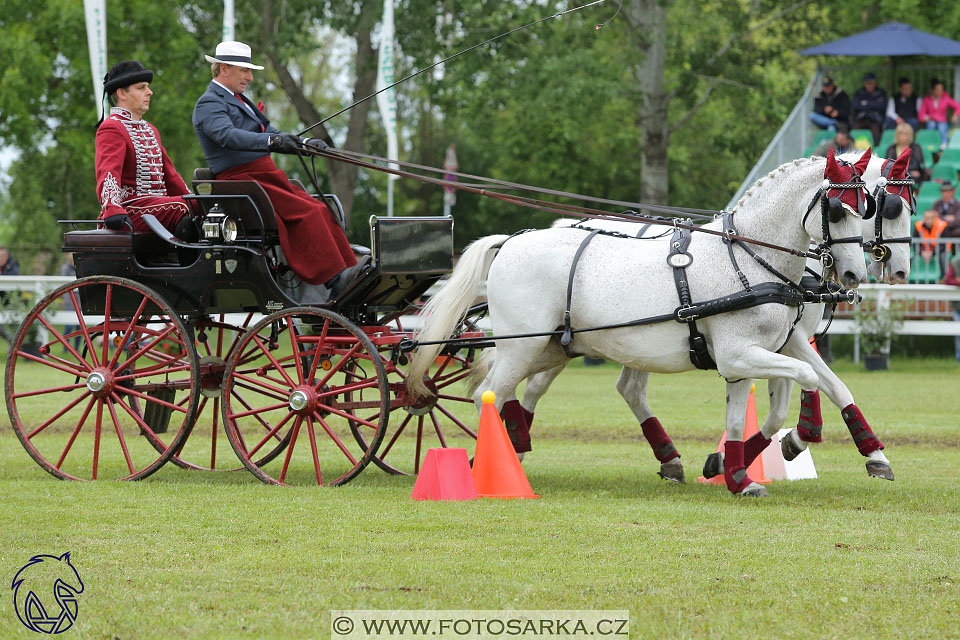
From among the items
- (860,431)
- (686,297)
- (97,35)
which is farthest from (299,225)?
(97,35)

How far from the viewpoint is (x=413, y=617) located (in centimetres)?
470

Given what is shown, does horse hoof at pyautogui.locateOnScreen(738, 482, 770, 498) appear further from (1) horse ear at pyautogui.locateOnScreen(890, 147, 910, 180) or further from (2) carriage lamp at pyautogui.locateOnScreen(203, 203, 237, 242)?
(2) carriage lamp at pyautogui.locateOnScreen(203, 203, 237, 242)

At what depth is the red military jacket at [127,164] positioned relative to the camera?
800cm

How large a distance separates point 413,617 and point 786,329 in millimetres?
3691

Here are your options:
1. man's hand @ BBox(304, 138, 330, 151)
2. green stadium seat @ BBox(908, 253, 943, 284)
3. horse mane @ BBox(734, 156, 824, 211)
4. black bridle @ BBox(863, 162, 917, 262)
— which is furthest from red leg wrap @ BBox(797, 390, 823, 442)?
green stadium seat @ BBox(908, 253, 943, 284)

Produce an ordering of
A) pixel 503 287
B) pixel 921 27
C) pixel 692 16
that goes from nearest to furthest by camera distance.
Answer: pixel 503 287 → pixel 692 16 → pixel 921 27

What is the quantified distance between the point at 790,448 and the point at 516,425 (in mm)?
1716

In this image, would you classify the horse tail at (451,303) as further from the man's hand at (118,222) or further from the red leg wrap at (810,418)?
Result: the red leg wrap at (810,418)

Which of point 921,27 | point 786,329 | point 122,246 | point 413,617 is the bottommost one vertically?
point 413,617

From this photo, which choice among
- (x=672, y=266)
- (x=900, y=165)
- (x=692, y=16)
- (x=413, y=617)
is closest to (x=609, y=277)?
(x=672, y=266)

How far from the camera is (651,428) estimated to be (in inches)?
333

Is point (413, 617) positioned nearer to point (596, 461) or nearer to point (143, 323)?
point (143, 323)

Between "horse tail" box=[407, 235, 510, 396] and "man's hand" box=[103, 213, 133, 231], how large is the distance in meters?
1.87

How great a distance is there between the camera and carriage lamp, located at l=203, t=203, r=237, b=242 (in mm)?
7980
